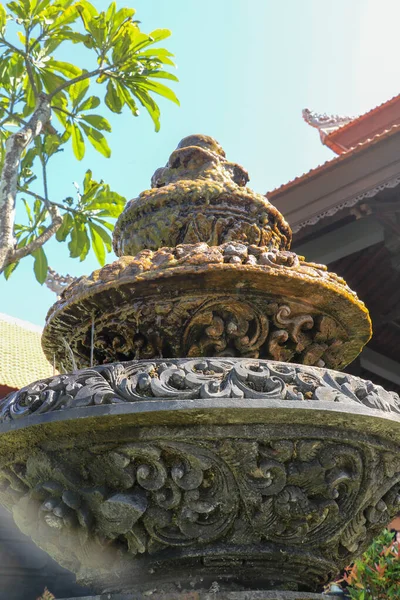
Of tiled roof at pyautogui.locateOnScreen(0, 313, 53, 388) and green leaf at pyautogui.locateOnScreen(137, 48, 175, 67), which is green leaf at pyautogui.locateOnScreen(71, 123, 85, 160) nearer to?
green leaf at pyautogui.locateOnScreen(137, 48, 175, 67)

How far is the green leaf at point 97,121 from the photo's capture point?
6.36 m

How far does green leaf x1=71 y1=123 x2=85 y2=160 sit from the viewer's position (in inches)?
258

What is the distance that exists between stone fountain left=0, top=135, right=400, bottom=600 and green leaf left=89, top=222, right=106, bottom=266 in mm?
5076

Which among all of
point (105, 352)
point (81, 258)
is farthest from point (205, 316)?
point (81, 258)

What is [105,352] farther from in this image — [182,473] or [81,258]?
[81,258]

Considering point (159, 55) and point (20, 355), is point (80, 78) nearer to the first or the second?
point (159, 55)

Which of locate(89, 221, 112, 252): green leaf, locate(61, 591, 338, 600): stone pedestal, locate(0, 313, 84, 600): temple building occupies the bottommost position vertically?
locate(0, 313, 84, 600): temple building

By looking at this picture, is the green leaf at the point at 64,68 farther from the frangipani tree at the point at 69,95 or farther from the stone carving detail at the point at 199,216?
the stone carving detail at the point at 199,216

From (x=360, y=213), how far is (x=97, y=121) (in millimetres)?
3404

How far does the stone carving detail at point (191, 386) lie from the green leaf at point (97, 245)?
5306 millimetres

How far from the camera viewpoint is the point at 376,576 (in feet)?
10.3

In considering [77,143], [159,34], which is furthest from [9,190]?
[159,34]

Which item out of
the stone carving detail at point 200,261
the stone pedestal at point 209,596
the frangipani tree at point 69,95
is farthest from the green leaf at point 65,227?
the stone pedestal at point 209,596

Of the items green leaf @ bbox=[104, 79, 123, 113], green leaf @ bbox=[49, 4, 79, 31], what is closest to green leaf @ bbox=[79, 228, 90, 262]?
green leaf @ bbox=[104, 79, 123, 113]
